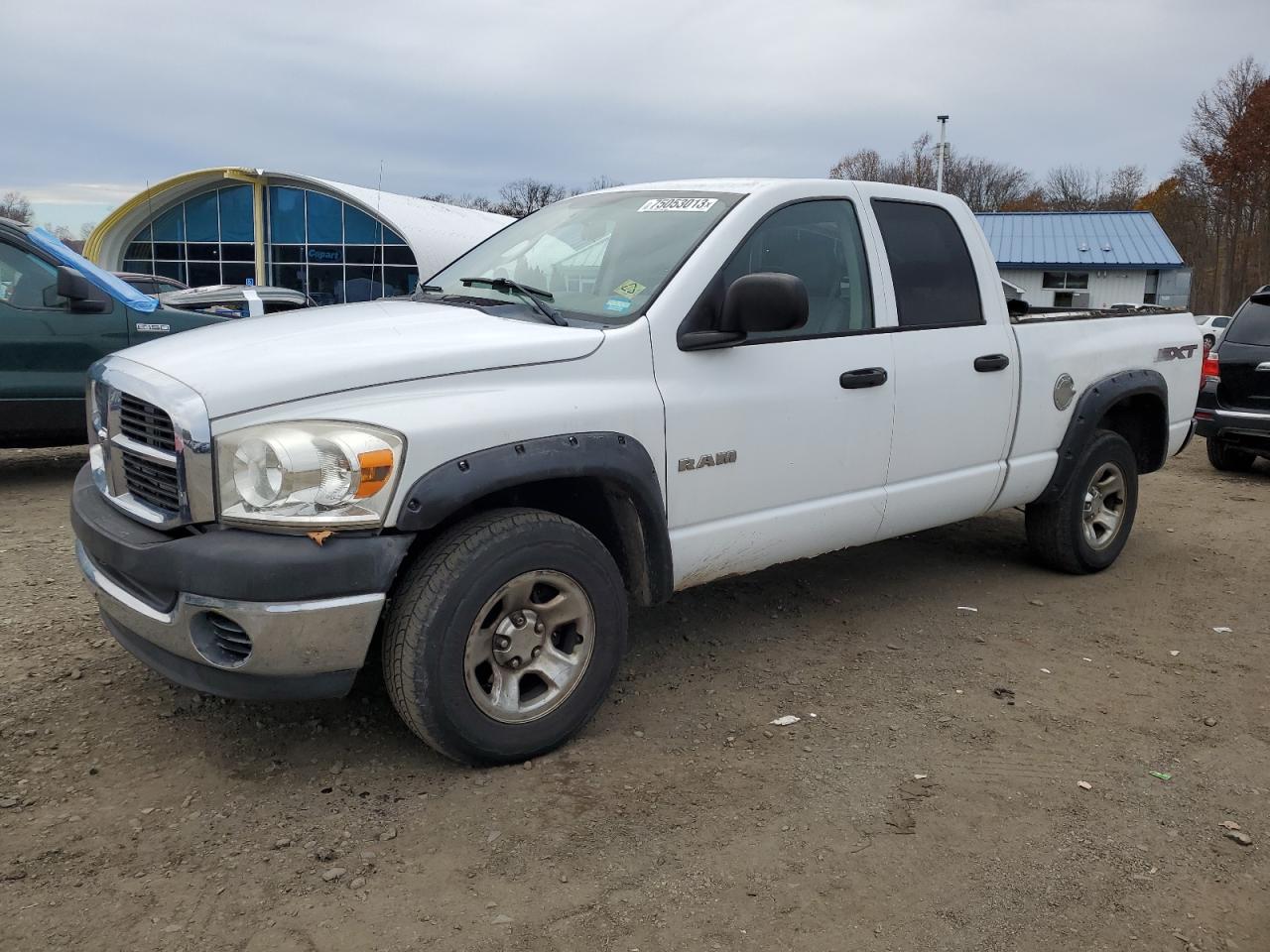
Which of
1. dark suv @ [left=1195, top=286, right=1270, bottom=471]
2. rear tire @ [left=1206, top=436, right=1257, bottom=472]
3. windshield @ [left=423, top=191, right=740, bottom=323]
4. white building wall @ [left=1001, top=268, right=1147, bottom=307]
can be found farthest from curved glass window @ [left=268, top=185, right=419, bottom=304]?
windshield @ [left=423, top=191, right=740, bottom=323]

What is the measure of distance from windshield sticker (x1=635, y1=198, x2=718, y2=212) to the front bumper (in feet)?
6.10

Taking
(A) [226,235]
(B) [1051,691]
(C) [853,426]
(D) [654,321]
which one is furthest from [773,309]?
(A) [226,235]

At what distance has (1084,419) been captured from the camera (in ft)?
17.2

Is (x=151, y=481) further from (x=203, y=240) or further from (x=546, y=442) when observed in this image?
(x=203, y=240)

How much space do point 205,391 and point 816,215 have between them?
248cm

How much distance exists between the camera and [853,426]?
4.13m

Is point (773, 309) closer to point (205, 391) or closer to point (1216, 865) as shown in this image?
point (205, 391)

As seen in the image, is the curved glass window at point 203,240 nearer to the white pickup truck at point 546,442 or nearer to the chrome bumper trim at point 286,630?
the white pickup truck at point 546,442

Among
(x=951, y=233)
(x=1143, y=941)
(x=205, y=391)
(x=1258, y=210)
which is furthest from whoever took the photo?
(x=1258, y=210)

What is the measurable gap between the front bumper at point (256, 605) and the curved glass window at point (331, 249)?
3071 centimetres

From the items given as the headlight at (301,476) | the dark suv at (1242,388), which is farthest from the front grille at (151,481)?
the dark suv at (1242,388)

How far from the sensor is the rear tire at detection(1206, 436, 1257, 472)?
970 centimetres

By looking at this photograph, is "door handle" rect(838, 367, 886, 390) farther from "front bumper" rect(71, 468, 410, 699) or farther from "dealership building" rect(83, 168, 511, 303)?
"dealership building" rect(83, 168, 511, 303)

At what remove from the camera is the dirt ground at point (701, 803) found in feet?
8.54
